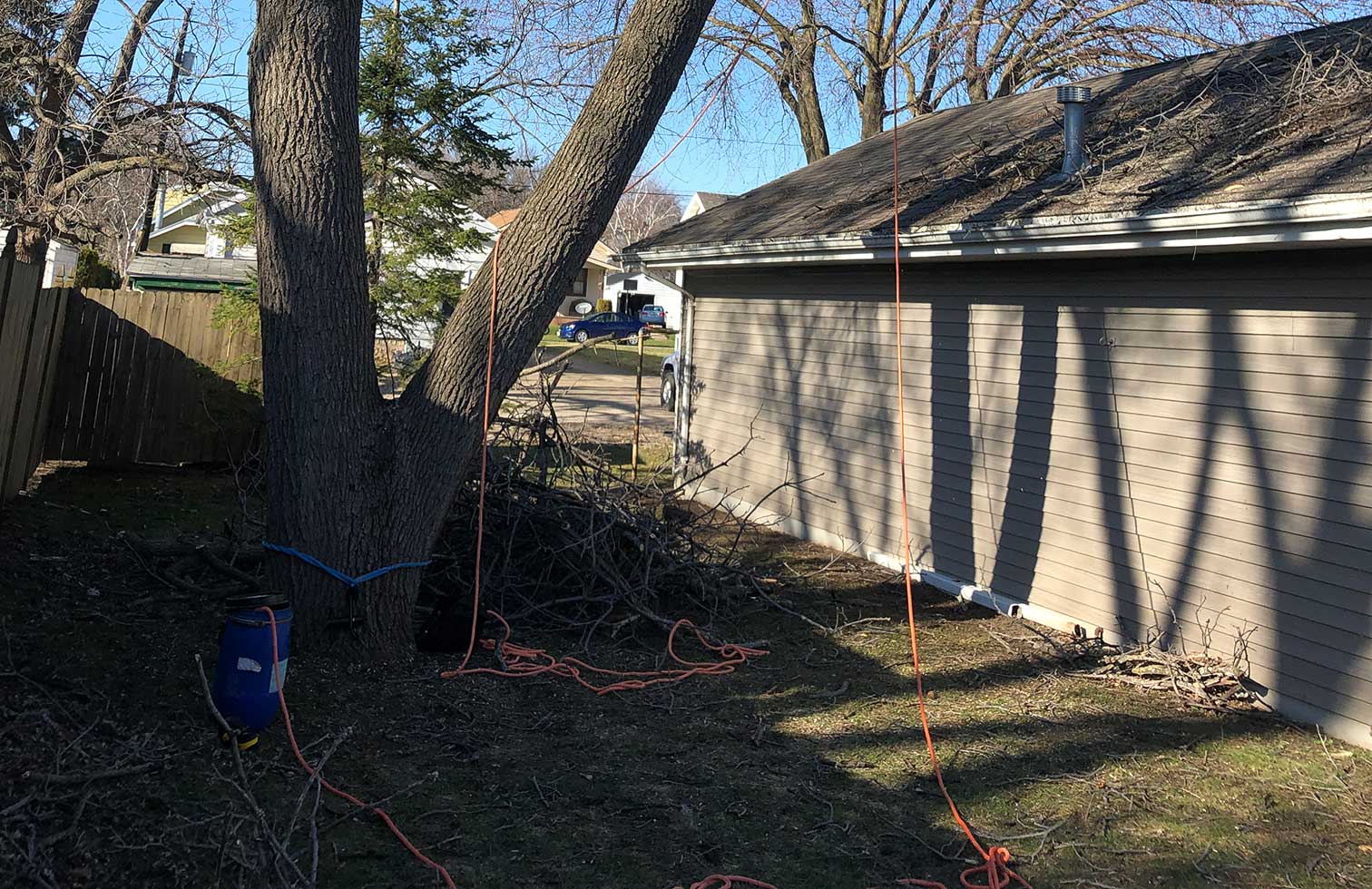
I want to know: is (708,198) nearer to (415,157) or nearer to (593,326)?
(593,326)

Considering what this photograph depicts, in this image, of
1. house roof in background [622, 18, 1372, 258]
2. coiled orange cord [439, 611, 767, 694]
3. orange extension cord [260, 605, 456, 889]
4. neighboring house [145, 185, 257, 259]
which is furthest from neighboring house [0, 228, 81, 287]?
orange extension cord [260, 605, 456, 889]

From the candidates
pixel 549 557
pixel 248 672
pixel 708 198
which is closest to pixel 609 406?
pixel 549 557

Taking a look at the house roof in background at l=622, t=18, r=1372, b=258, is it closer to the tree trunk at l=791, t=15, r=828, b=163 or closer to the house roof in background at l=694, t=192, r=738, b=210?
the tree trunk at l=791, t=15, r=828, b=163

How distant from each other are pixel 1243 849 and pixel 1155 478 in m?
2.87

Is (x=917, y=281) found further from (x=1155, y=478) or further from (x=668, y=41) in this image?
(x=668, y=41)

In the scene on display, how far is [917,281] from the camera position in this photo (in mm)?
8789

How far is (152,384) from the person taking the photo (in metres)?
10.9

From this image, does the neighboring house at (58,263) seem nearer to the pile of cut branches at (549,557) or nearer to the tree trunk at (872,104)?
the tree trunk at (872,104)

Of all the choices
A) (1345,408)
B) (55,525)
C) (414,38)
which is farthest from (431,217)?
(1345,408)

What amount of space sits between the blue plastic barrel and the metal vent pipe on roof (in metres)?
5.93

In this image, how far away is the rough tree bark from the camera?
527 cm

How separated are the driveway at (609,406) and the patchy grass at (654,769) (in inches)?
271

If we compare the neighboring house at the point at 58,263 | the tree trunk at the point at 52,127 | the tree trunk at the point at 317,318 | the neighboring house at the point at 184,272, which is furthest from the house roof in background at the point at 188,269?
the tree trunk at the point at 317,318

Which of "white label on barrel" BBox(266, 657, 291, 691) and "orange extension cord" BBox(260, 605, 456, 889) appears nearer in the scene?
"orange extension cord" BBox(260, 605, 456, 889)
